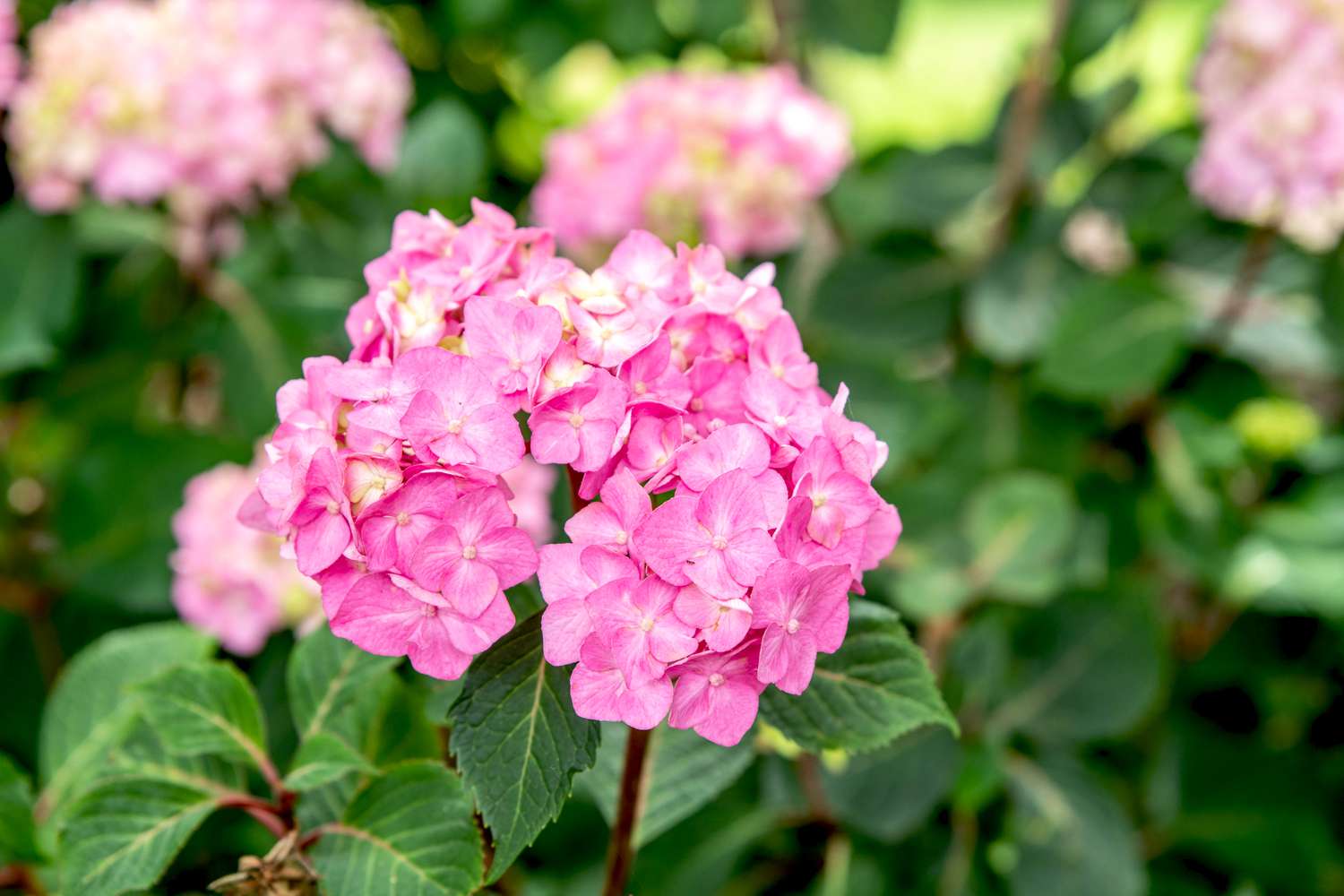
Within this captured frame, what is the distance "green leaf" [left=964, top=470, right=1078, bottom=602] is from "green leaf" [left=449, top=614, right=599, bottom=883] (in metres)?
0.79

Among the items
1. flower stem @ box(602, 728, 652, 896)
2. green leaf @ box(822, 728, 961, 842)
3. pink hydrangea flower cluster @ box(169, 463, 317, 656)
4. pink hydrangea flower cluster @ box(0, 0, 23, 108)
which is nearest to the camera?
flower stem @ box(602, 728, 652, 896)

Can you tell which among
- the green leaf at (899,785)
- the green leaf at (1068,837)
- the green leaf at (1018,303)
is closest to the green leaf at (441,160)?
the green leaf at (1018,303)

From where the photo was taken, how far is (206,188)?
1.36 meters

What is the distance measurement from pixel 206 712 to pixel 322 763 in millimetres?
84

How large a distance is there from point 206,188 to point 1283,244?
1.29 metres

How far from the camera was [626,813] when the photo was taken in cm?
64

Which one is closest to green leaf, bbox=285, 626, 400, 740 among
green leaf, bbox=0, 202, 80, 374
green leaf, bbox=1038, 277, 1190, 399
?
green leaf, bbox=0, 202, 80, 374

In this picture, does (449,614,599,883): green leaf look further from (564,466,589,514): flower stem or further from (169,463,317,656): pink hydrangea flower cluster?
(169,463,317,656): pink hydrangea flower cluster

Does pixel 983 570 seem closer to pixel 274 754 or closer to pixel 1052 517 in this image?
pixel 1052 517

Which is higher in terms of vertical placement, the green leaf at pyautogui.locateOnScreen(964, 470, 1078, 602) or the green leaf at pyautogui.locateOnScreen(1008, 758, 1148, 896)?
the green leaf at pyautogui.locateOnScreen(964, 470, 1078, 602)

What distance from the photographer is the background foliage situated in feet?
3.98

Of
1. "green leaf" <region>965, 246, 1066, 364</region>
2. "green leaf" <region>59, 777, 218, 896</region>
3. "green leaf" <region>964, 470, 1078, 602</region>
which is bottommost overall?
"green leaf" <region>964, 470, 1078, 602</region>

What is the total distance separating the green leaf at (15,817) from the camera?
708 mm

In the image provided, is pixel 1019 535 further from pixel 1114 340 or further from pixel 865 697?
pixel 865 697
